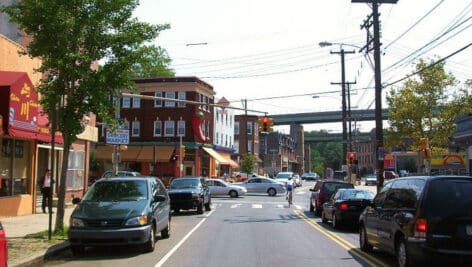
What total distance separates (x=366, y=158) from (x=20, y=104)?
157 m

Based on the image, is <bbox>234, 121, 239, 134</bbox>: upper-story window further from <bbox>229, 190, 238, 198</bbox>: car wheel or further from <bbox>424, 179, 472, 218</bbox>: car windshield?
<bbox>424, 179, 472, 218</bbox>: car windshield

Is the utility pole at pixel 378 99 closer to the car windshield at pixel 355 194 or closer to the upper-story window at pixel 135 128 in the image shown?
the car windshield at pixel 355 194

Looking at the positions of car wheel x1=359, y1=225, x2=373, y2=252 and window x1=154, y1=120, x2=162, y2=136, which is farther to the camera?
window x1=154, y1=120, x2=162, y2=136

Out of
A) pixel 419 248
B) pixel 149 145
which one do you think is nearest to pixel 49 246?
pixel 419 248

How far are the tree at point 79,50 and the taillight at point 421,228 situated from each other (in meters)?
9.03

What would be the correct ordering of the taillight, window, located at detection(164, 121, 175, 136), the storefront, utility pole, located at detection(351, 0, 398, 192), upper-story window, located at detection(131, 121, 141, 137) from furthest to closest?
upper-story window, located at detection(131, 121, 141, 137) → window, located at detection(164, 121, 175, 136) → utility pole, located at detection(351, 0, 398, 192) → the storefront → the taillight

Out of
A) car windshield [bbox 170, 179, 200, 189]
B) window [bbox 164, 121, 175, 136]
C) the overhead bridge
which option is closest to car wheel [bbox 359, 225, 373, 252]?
car windshield [bbox 170, 179, 200, 189]

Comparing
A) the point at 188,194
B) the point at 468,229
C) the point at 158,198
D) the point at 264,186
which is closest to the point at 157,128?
the point at 264,186

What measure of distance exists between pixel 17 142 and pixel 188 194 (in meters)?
7.62

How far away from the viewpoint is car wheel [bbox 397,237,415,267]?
988cm

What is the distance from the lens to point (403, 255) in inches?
401

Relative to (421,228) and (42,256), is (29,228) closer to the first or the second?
(42,256)

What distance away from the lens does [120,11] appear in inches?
620

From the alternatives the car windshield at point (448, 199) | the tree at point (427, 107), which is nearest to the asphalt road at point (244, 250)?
the car windshield at point (448, 199)
